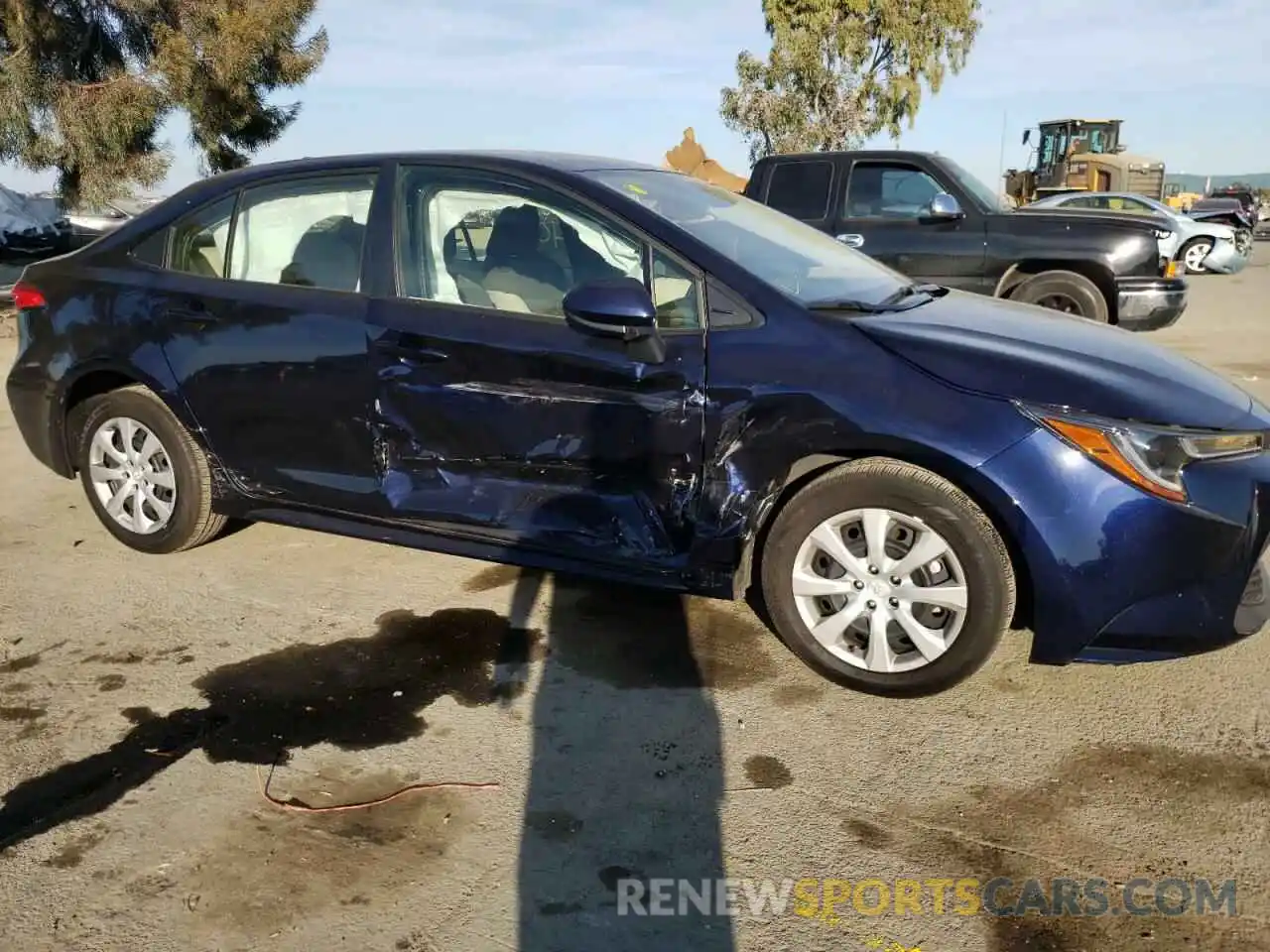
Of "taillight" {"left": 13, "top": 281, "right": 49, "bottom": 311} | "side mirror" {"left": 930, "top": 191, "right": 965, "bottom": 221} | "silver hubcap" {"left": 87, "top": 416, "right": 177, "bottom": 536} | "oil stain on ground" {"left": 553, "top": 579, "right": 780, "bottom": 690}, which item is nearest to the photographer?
"oil stain on ground" {"left": 553, "top": 579, "right": 780, "bottom": 690}

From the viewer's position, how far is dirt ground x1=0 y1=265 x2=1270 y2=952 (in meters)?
2.31

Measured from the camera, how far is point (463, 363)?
11.7 ft

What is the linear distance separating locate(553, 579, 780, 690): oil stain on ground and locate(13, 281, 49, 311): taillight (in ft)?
8.62

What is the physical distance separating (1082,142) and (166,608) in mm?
32196

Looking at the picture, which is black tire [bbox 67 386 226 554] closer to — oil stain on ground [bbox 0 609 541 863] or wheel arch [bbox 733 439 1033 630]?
oil stain on ground [bbox 0 609 541 863]

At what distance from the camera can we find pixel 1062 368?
306cm

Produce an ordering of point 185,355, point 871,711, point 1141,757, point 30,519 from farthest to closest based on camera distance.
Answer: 1. point 30,519
2. point 185,355
3. point 871,711
4. point 1141,757

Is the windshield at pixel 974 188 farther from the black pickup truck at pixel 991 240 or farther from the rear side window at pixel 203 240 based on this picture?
the rear side window at pixel 203 240

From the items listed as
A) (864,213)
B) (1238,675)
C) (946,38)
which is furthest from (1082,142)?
(1238,675)

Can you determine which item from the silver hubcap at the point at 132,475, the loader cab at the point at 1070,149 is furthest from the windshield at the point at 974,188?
the loader cab at the point at 1070,149

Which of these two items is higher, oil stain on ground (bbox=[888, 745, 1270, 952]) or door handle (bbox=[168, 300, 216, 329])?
door handle (bbox=[168, 300, 216, 329])

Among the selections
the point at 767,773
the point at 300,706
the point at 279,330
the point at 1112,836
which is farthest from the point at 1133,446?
the point at 279,330

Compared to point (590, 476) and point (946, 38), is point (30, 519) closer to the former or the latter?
point (590, 476)

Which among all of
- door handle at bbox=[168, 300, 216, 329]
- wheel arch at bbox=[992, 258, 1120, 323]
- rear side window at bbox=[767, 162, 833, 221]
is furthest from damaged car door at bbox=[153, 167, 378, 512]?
wheel arch at bbox=[992, 258, 1120, 323]
